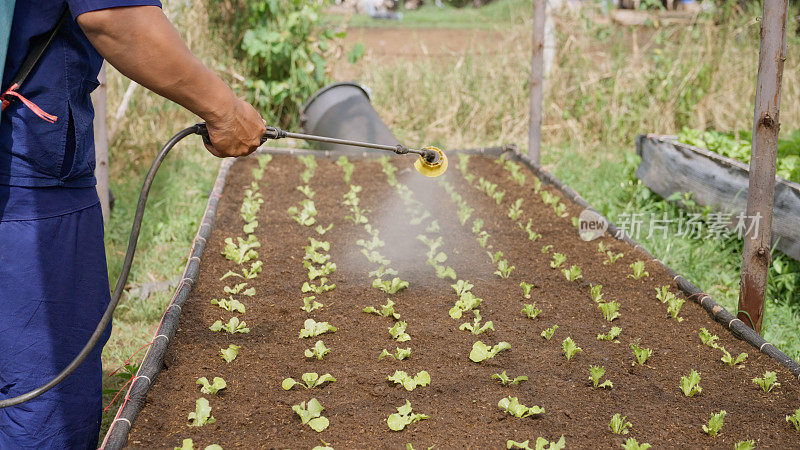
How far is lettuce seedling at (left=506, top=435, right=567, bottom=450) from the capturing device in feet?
6.51

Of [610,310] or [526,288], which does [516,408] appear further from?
[526,288]

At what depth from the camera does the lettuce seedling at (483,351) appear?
8.39 ft

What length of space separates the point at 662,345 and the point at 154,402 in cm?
190

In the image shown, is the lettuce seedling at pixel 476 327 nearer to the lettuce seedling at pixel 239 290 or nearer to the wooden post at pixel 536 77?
the lettuce seedling at pixel 239 290

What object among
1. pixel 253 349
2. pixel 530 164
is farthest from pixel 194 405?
pixel 530 164

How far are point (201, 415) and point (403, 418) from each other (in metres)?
0.62

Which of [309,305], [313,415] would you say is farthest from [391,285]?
[313,415]

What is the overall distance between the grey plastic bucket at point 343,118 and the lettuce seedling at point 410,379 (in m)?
3.62

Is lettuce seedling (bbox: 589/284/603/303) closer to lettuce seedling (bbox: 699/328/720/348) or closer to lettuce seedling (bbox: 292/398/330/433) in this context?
lettuce seedling (bbox: 699/328/720/348)

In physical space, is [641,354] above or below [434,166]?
below

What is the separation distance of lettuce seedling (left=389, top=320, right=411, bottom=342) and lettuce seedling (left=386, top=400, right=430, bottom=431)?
49cm

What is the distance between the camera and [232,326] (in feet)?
8.99

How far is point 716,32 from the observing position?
6.79 metres

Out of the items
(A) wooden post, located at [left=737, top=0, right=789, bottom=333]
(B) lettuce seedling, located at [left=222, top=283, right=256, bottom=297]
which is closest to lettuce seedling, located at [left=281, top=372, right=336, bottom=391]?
(B) lettuce seedling, located at [left=222, top=283, right=256, bottom=297]
